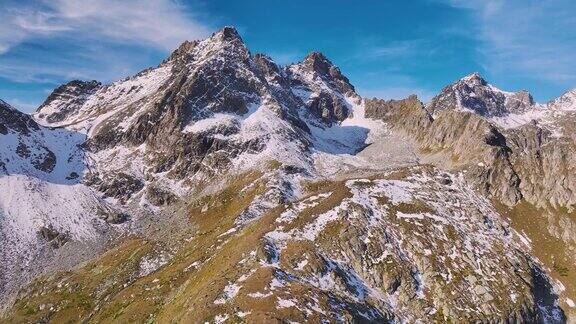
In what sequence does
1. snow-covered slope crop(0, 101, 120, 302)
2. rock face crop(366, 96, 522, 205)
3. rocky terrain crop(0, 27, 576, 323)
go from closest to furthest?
rocky terrain crop(0, 27, 576, 323) → snow-covered slope crop(0, 101, 120, 302) → rock face crop(366, 96, 522, 205)

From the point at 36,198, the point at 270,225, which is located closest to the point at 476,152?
the point at 270,225

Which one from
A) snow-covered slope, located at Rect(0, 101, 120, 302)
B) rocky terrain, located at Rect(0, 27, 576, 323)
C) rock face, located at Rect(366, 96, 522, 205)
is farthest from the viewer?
rock face, located at Rect(366, 96, 522, 205)

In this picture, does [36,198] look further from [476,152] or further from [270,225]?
[476,152]

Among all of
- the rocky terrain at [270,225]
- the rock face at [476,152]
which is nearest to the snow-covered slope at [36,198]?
the rocky terrain at [270,225]

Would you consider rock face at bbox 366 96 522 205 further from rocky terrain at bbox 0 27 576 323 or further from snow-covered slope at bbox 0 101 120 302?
snow-covered slope at bbox 0 101 120 302

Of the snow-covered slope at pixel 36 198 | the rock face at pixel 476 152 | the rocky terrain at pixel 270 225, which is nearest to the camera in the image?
the rocky terrain at pixel 270 225

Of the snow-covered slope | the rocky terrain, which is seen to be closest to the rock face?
the rocky terrain

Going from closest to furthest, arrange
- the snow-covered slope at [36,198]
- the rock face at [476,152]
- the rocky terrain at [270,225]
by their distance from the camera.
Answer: the rocky terrain at [270,225]
the snow-covered slope at [36,198]
the rock face at [476,152]

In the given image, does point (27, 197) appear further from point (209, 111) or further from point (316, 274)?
point (316, 274)

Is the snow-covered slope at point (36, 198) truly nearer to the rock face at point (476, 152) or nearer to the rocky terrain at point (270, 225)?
the rocky terrain at point (270, 225)
